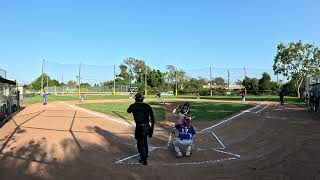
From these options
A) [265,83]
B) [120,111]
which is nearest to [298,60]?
[265,83]

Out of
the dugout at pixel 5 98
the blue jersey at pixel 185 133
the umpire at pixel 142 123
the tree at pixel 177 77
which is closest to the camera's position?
the umpire at pixel 142 123

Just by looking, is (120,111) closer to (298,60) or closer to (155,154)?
(155,154)

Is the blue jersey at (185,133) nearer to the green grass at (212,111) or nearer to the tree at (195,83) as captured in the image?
the green grass at (212,111)

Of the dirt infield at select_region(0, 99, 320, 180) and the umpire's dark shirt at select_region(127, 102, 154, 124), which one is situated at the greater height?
the umpire's dark shirt at select_region(127, 102, 154, 124)

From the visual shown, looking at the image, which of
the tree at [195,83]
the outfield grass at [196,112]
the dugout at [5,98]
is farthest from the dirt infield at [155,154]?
the tree at [195,83]

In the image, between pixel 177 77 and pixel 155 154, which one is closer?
pixel 155 154

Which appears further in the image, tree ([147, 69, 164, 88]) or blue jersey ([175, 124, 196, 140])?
tree ([147, 69, 164, 88])

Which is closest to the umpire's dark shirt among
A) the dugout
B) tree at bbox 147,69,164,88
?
the dugout

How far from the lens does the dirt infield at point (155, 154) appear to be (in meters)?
8.09

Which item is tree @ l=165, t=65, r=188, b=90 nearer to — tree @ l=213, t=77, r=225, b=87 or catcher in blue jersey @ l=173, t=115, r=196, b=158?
tree @ l=213, t=77, r=225, b=87

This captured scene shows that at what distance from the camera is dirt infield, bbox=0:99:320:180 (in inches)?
318

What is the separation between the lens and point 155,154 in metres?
10.5

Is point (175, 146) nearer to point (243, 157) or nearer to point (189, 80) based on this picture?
point (243, 157)

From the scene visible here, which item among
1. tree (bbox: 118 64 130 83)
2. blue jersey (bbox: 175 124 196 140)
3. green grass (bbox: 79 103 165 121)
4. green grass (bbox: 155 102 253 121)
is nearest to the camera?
blue jersey (bbox: 175 124 196 140)
